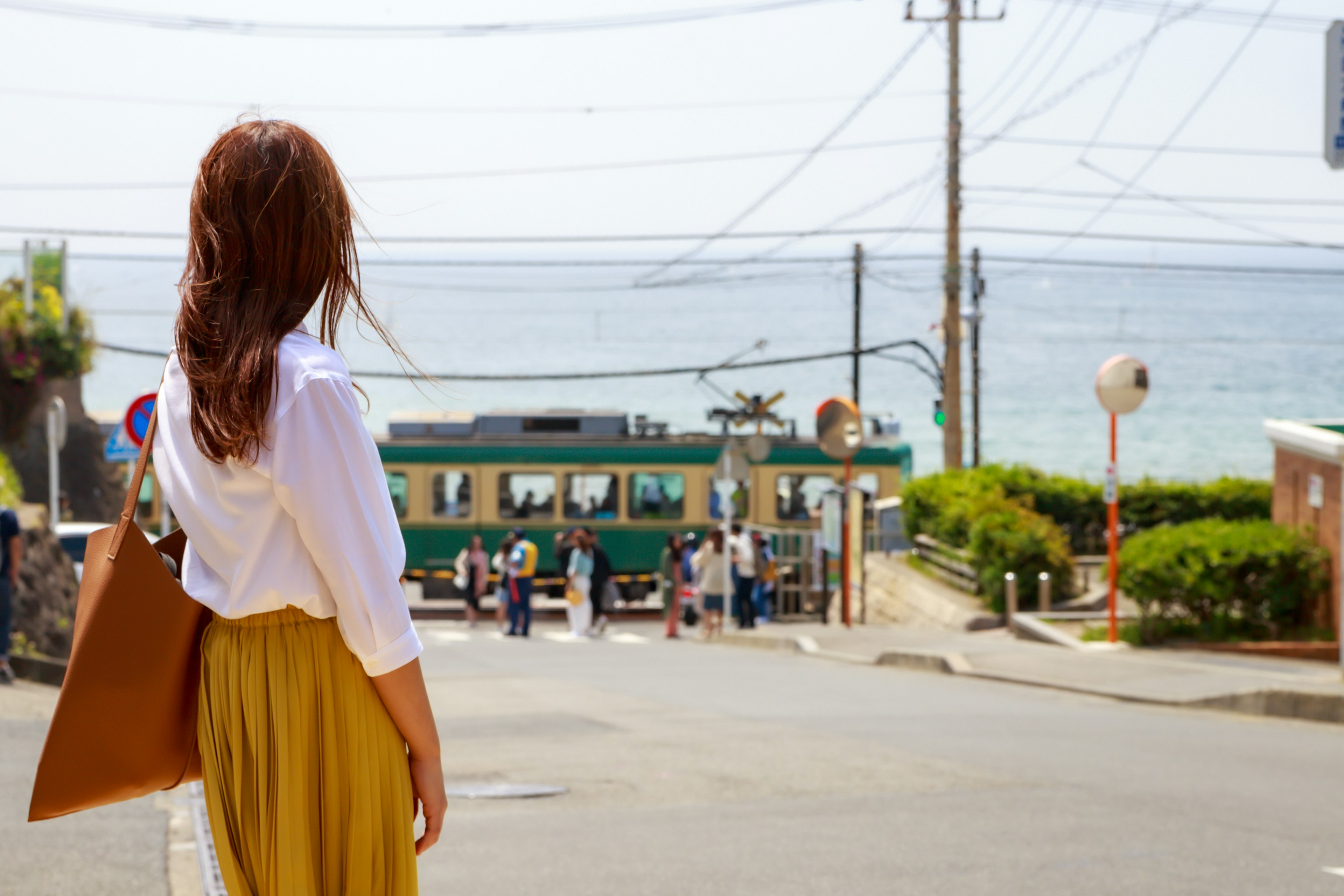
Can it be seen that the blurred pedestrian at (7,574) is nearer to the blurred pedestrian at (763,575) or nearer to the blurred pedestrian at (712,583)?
the blurred pedestrian at (712,583)

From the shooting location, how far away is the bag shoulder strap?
215cm

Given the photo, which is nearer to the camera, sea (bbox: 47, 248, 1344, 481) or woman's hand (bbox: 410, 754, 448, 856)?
woman's hand (bbox: 410, 754, 448, 856)

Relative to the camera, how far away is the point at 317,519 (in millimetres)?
2062

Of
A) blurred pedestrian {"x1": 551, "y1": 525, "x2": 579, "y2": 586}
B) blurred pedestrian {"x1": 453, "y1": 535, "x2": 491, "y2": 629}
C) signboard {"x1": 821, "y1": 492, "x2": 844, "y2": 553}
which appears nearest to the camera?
signboard {"x1": 821, "y1": 492, "x2": 844, "y2": 553}

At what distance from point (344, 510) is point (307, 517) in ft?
0.17

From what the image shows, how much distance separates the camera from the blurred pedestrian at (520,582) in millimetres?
20875

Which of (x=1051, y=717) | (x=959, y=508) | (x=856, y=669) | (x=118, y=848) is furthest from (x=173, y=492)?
(x=959, y=508)

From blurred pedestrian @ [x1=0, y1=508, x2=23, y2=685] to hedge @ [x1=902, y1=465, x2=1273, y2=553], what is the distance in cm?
1492

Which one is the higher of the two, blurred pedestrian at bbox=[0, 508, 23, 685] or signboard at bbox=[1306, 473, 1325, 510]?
signboard at bbox=[1306, 473, 1325, 510]

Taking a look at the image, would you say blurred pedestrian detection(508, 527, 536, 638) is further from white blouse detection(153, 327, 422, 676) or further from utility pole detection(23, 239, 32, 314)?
white blouse detection(153, 327, 422, 676)

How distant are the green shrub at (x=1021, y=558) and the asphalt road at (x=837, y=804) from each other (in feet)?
24.4

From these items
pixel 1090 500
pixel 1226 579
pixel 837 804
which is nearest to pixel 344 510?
pixel 837 804

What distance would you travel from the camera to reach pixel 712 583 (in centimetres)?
2105

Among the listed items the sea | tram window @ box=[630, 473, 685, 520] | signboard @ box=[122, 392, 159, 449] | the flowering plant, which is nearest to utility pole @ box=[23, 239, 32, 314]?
the flowering plant
